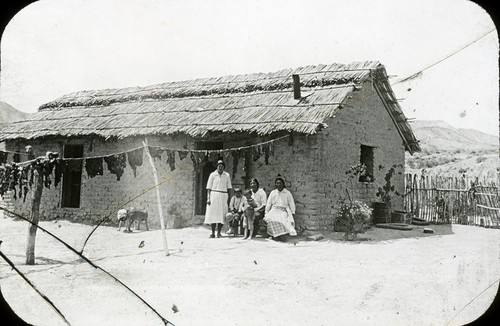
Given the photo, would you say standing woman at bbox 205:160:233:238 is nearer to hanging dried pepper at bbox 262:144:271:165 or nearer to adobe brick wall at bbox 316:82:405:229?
hanging dried pepper at bbox 262:144:271:165

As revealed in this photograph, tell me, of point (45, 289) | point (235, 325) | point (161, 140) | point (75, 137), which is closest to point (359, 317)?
point (235, 325)

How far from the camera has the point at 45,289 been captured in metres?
4.77

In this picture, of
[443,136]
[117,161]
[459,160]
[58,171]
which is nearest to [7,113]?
[58,171]

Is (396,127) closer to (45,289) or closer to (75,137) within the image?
(75,137)

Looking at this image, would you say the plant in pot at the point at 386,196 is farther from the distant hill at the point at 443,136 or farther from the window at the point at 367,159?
the distant hill at the point at 443,136

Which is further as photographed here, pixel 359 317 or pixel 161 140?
pixel 161 140

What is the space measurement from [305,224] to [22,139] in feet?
20.5

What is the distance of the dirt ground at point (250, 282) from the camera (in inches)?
165

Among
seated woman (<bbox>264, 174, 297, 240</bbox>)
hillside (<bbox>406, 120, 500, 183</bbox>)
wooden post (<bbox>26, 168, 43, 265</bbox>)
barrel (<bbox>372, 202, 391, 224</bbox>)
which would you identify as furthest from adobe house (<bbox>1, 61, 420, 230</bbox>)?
hillside (<bbox>406, 120, 500, 183</bbox>)

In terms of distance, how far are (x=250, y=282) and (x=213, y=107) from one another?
222 inches

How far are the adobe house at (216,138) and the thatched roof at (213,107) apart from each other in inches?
1.0

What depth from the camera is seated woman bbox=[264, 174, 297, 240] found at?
8.00 m

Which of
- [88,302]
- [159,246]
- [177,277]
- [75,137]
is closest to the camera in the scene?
[88,302]

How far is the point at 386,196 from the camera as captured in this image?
11.1 m
